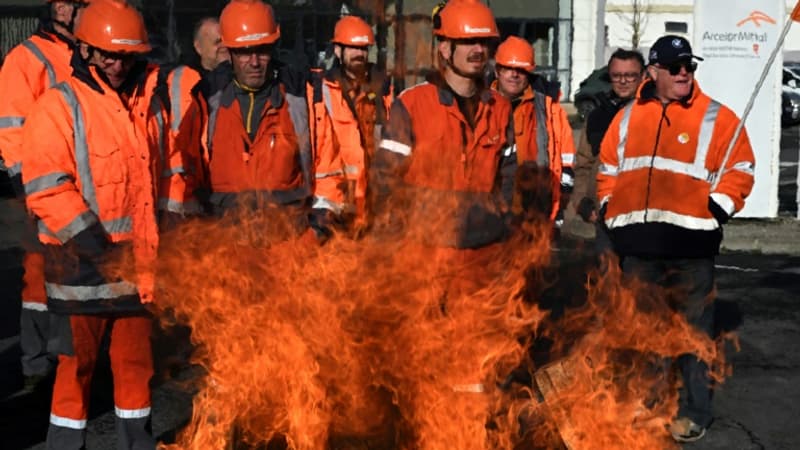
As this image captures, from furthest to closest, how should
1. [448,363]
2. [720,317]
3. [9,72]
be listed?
[720,317], [9,72], [448,363]

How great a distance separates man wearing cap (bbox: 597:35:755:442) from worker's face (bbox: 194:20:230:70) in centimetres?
291

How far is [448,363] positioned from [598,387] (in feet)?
2.43

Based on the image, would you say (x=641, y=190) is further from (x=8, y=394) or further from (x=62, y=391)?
(x=8, y=394)

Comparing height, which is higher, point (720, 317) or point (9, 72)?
point (9, 72)

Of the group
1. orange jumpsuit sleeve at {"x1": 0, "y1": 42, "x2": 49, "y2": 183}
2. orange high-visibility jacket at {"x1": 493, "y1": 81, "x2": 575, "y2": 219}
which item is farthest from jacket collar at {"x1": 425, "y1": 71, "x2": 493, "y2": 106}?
orange jumpsuit sleeve at {"x1": 0, "y1": 42, "x2": 49, "y2": 183}

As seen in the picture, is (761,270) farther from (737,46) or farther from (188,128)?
(188,128)

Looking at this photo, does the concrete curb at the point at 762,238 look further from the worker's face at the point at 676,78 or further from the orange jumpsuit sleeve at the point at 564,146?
the worker's face at the point at 676,78

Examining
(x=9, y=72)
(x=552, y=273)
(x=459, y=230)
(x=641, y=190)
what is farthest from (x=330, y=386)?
(x=552, y=273)

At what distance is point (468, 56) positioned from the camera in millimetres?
5570

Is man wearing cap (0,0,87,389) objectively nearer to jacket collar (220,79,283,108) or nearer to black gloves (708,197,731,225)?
jacket collar (220,79,283,108)

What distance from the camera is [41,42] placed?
651cm

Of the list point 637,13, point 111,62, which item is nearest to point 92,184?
point 111,62

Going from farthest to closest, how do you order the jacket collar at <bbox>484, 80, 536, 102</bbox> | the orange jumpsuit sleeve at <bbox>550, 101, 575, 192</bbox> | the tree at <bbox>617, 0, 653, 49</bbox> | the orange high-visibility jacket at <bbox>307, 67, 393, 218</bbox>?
the tree at <bbox>617, 0, 653, 49</bbox>, the orange jumpsuit sleeve at <bbox>550, 101, 575, 192</bbox>, the jacket collar at <bbox>484, 80, 536, 102</bbox>, the orange high-visibility jacket at <bbox>307, 67, 393, 218</bbox>

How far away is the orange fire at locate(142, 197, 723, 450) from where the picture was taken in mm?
5160
